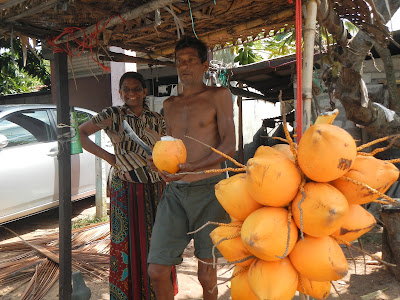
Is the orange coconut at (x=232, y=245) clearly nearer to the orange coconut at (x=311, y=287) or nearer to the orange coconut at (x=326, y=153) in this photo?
the orange coconut at (x=311, y=287)

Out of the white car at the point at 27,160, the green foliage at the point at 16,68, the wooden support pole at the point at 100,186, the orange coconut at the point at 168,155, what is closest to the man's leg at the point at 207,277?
the orange coconut at the point at 168,155

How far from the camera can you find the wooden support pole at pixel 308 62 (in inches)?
50.2

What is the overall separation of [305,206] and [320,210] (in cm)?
4

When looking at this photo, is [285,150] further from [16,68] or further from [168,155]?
[16,68]

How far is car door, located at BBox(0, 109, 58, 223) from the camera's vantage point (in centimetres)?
483

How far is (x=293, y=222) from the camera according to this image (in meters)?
1.08

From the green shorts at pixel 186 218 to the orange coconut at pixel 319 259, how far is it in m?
1.30

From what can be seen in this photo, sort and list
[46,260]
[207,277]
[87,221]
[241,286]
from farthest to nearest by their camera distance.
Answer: [87,221], [46,260], [207,277], [241,286]

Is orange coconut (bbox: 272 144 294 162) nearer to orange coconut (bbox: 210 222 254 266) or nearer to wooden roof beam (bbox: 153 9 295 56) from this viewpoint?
orange coconut (bbox: 210 222 254 266)

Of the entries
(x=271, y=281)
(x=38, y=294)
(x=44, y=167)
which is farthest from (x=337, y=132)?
(x=44, y=167)

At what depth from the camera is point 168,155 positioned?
64.6 inches

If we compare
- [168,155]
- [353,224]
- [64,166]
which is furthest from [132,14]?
[353,224]

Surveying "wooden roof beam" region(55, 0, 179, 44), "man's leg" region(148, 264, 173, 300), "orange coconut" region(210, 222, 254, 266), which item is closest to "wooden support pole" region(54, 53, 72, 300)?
"wooden roof beam" region(55, 0, 179, 44)

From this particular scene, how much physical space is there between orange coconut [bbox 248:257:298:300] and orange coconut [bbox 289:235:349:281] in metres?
0.03
